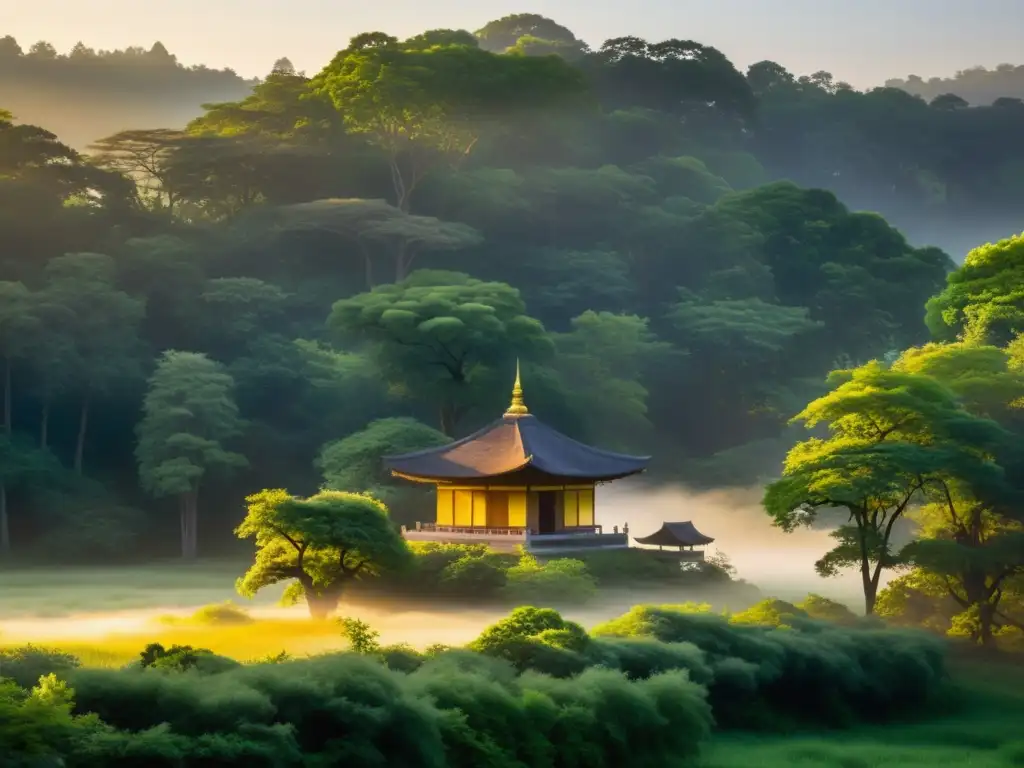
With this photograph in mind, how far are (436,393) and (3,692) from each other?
37.5 m

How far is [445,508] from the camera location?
47.9 m

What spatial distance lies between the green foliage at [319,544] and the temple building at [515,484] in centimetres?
636

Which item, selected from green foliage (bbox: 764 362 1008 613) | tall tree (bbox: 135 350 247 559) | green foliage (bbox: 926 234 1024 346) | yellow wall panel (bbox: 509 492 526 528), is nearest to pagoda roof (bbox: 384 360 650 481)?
yellow wall panel (bbox: 509 492 526 528)

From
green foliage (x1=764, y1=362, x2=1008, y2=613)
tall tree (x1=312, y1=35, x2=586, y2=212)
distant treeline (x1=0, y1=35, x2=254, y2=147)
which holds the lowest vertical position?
green foliage (x1=764, y1=362, x2=1008, y2=613)

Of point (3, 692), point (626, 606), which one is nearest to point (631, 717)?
point (3, 692)

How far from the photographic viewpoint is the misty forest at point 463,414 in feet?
84.8

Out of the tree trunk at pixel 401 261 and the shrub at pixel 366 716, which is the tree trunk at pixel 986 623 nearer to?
the shrub at pixel 366 716

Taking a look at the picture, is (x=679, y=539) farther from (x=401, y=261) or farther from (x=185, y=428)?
(x=401, y=261)

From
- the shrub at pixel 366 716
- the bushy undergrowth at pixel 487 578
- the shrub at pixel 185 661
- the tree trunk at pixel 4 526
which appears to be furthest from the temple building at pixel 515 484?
the shrub at pixel 185 661

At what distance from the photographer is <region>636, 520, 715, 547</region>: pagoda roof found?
4841 centimetres

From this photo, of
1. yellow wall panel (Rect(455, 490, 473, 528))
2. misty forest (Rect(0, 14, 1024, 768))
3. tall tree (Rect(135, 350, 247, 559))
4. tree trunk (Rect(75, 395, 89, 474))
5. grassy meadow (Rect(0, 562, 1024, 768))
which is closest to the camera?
misty forest (Rect(0, 14, 1024, 768))

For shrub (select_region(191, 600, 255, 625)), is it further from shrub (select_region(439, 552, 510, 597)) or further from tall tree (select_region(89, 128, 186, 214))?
tall tree (select_region(89, 128, 186, 214))

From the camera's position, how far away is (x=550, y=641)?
28.1 metres

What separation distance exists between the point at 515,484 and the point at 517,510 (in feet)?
2.38
